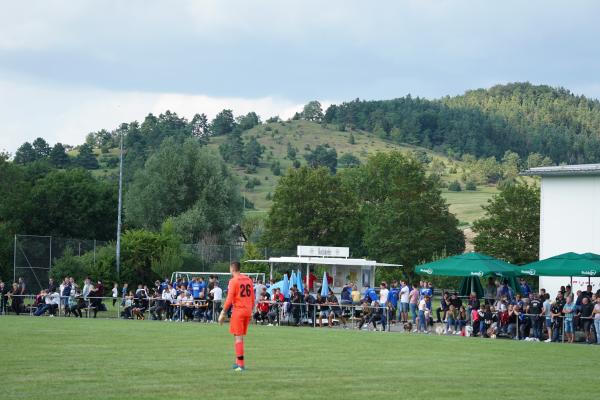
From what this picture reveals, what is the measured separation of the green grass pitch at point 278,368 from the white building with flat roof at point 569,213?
1694cm

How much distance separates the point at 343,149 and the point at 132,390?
173323 mm

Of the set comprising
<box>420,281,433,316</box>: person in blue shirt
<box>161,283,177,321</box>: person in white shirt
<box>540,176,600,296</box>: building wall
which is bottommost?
<box>161,283,177,321</box>: person in white shirt

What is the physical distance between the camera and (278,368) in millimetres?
16062

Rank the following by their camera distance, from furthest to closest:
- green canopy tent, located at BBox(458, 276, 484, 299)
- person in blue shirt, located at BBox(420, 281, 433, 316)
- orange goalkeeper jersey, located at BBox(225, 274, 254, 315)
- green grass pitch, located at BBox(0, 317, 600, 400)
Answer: green canopy tent, located at BBox(458, 276, 484, 299) < person in blue shirt, located at BBox(420, 281, 433, 316) < orange goalkeeper jersey, located at BBox(225, 274, 254, 315) < green grass pitch, located at BBox(0, 317, 600, 400)

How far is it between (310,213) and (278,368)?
225 ft

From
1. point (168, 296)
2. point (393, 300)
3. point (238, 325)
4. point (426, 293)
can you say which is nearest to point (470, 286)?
point (393, 300)

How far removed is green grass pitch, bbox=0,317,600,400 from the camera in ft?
41.8

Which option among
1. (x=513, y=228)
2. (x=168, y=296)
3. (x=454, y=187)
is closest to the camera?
(x=168, y=296)

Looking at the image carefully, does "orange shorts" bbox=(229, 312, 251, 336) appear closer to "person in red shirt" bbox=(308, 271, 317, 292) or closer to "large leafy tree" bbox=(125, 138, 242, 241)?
"person in red shirt" bbox=(308, 271, 317, 292)

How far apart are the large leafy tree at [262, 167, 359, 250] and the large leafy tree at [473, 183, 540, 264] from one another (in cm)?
1201

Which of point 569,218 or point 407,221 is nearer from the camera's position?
point 569,218

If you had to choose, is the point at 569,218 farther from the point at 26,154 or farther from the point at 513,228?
the point at 26,154

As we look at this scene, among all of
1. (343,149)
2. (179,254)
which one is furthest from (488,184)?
(179,254)

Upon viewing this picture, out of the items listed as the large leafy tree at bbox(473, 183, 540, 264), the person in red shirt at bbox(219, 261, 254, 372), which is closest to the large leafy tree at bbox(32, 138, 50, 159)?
the large leafy tree at bbox(473, 183, 540, 264)
